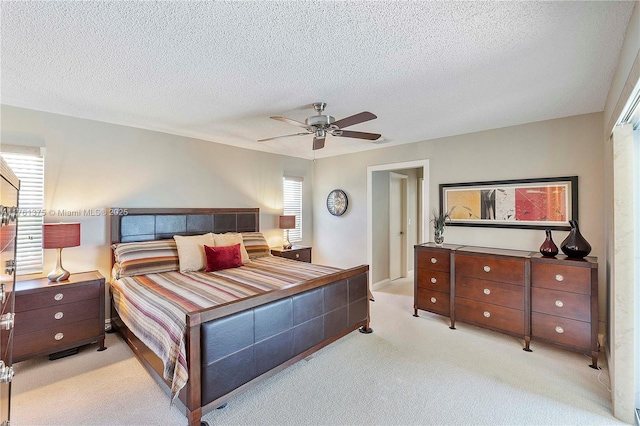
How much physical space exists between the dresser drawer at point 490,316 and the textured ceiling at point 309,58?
2.14m

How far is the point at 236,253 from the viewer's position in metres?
3.74

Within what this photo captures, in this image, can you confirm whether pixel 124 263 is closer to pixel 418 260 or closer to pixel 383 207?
pixel 418 260

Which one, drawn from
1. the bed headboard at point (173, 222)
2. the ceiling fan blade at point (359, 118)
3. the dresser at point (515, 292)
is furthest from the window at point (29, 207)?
the dresser at point (515, 292)

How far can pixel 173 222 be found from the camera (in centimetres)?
399

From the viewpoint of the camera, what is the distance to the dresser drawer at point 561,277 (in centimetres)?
276

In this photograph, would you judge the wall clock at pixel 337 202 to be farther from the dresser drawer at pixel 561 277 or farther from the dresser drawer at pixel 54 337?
the dresser drawer at pixel 54 337

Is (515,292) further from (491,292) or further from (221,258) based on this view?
(221,258)

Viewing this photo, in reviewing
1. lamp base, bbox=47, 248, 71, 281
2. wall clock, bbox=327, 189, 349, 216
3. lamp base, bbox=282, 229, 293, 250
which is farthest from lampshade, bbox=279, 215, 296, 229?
lamp base, bbox=47, 248, 71, 281

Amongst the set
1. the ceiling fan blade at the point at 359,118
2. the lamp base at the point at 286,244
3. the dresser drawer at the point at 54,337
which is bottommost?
the dresser drawer at the point at 54,337

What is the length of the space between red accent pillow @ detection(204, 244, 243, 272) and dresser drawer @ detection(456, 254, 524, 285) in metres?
2.71

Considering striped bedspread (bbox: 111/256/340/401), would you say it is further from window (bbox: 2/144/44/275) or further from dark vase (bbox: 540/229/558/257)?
dark vase (bbox: 540/229/558/257)

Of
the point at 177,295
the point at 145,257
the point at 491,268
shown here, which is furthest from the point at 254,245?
the point at 491,268

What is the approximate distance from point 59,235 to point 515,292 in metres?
4.62

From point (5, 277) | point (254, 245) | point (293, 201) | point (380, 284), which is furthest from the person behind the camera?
point (293, 201)
